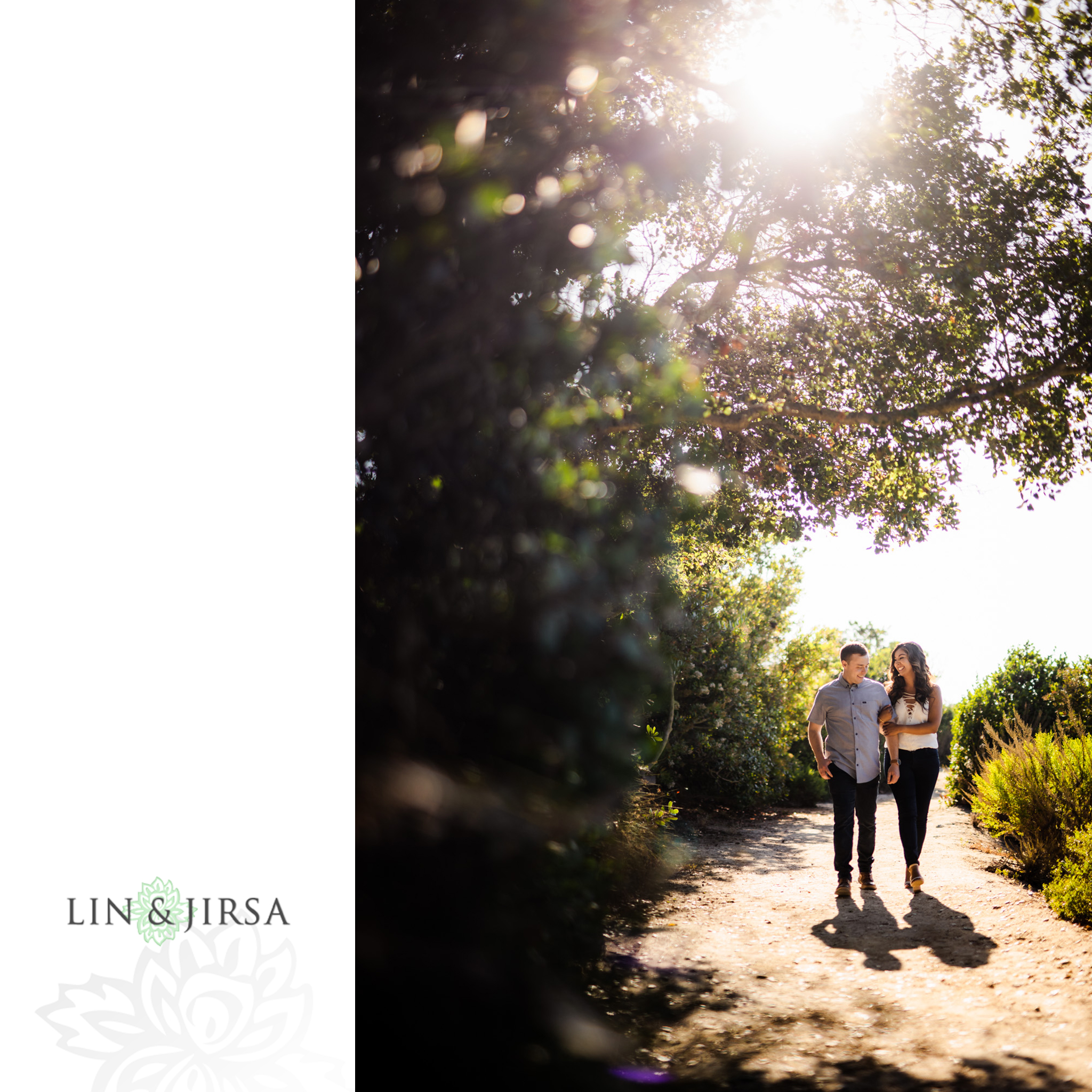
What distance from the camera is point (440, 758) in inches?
78.9

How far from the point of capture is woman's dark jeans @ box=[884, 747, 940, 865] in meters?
6.21

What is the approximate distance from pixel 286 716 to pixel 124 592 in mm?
694

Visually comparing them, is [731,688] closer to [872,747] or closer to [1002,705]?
[1002,705]

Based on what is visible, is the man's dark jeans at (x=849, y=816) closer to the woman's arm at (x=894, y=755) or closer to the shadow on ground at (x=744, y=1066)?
the woman's arm at (x=894, y=755)

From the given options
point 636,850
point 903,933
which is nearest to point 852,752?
point 903,933

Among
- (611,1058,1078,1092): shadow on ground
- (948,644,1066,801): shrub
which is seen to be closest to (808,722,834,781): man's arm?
(611,1058,1078,1092): shadow on ground

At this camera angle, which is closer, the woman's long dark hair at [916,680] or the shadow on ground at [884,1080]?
the shadow on ground at [884,1080]

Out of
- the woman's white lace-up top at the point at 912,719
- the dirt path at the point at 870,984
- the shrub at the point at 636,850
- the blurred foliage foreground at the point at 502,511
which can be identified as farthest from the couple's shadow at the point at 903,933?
the blurred foliage foreground at the point at 502,511

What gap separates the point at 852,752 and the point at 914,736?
708mm

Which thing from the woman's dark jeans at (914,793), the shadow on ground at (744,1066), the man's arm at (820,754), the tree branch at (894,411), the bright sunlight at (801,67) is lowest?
the shadow on ground at (744,1066)

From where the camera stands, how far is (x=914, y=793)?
20.7 ft

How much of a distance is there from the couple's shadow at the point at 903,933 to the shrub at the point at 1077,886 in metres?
0.51

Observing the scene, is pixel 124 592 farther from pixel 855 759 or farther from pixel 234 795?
pixel 855 759

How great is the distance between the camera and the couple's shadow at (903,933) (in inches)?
181
